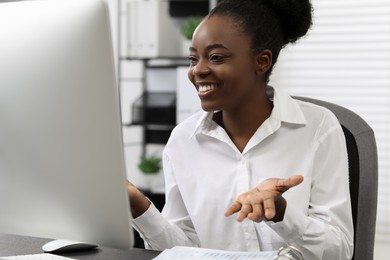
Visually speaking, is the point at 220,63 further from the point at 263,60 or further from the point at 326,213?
the point at 326,213

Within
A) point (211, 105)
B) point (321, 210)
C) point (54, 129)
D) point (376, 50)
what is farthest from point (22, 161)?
point (376, 50)

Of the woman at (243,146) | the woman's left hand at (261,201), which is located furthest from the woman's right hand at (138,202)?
the woman's left hand at (261,201)

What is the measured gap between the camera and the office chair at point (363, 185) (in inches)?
54.4

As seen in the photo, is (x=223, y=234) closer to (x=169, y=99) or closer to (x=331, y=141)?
(x=331, y=141)

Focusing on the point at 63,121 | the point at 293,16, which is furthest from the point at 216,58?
the point at 63,121

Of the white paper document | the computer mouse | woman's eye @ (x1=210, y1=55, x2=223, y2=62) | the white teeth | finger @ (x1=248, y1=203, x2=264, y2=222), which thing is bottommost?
the white paper document

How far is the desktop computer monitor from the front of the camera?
88 cm

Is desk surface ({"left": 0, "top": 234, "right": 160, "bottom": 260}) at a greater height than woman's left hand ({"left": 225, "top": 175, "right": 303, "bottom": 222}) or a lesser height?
lesser

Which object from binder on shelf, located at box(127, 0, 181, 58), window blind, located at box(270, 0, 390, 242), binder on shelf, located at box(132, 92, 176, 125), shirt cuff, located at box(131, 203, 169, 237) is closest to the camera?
shirt cuff, located at box(131, 203, 169, 237)

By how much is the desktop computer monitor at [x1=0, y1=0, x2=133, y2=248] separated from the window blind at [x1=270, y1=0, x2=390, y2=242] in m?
2.03

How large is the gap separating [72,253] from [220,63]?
537mm

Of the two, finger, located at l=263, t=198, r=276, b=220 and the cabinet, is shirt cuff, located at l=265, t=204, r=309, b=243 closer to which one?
finger, located at l=263, t=198, r=276, b=220

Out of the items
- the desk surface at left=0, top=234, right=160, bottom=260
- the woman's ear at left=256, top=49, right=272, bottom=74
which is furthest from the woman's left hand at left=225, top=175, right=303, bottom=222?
the woman's ear at left=256, top=49, right=272, bottom=74

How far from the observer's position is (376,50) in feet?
9.64
